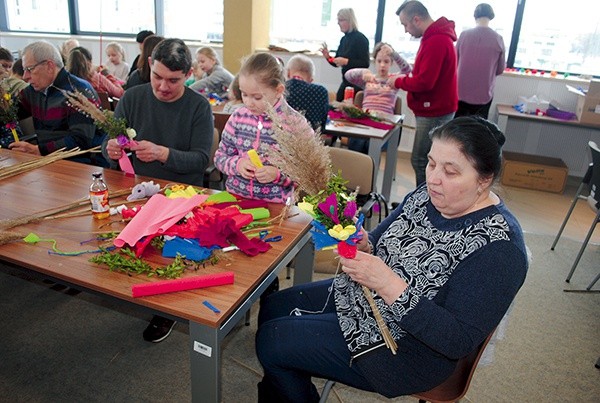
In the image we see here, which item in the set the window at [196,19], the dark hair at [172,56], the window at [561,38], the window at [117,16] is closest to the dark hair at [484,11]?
the window at [561,38]

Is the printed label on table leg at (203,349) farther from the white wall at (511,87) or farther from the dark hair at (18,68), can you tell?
the white wall at (511,87)

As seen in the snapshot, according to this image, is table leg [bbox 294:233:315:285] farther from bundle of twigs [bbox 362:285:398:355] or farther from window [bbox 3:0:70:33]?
window [bbox 3:0:70:33]

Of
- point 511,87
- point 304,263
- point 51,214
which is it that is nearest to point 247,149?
point 304,263

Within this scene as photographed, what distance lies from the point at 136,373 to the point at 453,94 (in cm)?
315

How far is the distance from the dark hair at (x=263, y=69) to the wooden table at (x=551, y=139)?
395 centimetres

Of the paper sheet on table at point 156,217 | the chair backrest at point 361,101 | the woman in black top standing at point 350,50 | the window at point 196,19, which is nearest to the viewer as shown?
the paper sheet on table at point 156,217

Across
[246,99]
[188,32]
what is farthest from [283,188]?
[188,32]

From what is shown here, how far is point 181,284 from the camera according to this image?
1.43 m

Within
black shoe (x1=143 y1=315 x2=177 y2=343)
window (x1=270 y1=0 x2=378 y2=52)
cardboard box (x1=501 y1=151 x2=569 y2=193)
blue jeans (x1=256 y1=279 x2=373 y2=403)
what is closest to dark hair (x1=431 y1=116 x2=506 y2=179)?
blue jeans (x1=256 y1=279 x2=373 y2=403)

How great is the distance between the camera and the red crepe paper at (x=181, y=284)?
1378 millimetres

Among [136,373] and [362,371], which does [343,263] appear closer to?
[362,371]

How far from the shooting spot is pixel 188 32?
739cm

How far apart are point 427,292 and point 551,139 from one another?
16.5ft

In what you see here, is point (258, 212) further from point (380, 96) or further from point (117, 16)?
point (117, 16)
